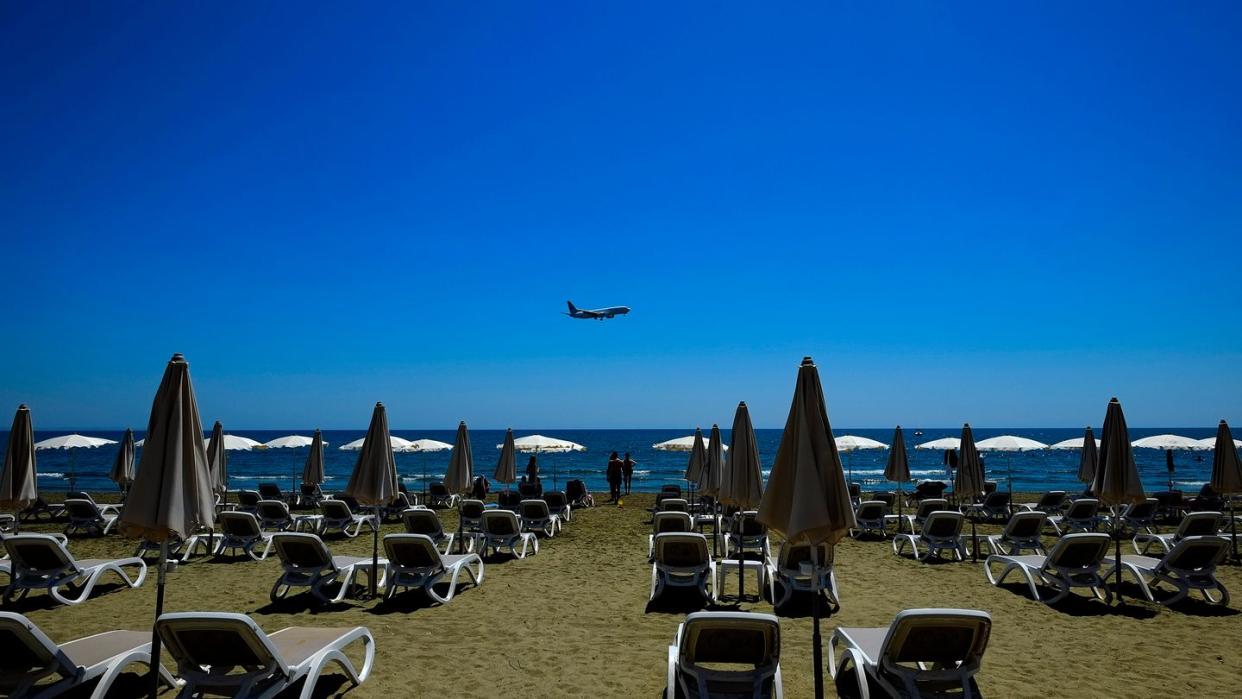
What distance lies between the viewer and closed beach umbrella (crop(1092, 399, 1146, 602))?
7.77 meters

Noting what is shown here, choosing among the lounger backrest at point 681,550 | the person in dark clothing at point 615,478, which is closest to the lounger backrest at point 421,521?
the lounger backrest at point 681,550

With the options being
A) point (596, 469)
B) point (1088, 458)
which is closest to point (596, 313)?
point (596, 469)

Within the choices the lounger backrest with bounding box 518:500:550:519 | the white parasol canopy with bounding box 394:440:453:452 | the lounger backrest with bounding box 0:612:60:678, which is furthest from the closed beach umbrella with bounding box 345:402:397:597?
the white parasol canopy with bounding box 394:440:453:452

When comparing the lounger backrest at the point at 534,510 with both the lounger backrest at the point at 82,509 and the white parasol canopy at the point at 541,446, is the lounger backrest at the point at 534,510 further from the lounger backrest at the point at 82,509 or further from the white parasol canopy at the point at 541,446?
the lounger backrest at the point at 82,509

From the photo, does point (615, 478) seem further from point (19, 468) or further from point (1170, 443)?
point (1170, 443)

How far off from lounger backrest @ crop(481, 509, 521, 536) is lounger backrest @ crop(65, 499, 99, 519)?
815 centimetres

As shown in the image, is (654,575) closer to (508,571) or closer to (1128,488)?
(508,571)

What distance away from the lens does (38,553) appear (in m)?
7.64

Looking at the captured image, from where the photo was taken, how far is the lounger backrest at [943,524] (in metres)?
10.5

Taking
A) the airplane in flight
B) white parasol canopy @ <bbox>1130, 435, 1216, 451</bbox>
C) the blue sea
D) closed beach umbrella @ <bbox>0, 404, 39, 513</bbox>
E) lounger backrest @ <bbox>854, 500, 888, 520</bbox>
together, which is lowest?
the blue sea

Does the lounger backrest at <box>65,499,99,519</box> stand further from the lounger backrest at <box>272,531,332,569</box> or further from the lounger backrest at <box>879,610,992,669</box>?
the lounger backrest at <box>879,610,992,669</box>

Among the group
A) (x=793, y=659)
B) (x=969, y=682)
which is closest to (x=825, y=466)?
(x=969, y=682)

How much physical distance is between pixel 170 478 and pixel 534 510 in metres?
9.47

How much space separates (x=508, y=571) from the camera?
9.95m
